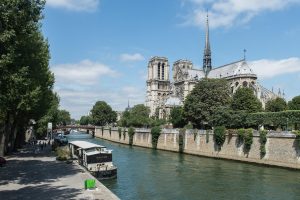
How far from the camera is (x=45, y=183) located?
1009 inches

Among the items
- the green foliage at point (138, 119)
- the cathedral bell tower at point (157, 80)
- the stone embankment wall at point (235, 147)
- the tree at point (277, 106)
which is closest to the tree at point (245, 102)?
the tree at point (277, 106)

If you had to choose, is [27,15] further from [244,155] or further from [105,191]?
[244,155]

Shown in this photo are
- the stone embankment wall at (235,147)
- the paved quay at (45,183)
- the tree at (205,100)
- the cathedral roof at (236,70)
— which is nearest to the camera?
the paved quay at (45,183)

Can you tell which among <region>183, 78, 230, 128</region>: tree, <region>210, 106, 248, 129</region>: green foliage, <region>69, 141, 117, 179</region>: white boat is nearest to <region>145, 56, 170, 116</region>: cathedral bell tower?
<region>183, 78, 230, 128</region>: tree

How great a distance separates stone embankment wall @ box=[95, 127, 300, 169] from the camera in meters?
46.7

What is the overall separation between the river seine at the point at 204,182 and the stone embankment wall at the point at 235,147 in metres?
1.78

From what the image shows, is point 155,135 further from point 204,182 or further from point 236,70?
point 236,70

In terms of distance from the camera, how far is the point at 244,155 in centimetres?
5372

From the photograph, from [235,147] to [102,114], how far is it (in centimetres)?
12303

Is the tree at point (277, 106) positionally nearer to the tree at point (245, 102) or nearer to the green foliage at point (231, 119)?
the tree at point (245, 102)

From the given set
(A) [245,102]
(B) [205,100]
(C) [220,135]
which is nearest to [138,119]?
(B) [205,100]

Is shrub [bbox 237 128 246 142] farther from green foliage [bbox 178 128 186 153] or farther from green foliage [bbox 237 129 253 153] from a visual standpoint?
green foliage [bbox 178 128 186 153]

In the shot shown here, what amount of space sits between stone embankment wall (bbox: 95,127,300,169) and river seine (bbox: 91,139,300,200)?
5.85 feet

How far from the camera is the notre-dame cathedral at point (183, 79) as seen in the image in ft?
395
